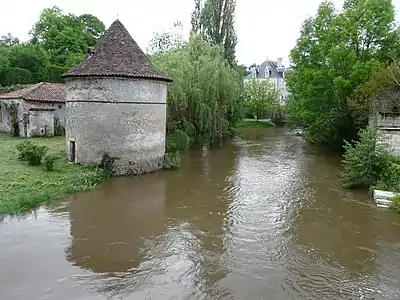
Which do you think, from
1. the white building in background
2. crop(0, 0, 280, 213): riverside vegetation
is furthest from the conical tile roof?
the white building in background

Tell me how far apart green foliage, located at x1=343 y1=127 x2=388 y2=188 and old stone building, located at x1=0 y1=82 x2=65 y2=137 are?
66.7ft

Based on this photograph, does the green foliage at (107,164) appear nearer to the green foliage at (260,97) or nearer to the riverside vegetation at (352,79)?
the riverside vegetation at (352,79)

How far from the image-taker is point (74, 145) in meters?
17.8

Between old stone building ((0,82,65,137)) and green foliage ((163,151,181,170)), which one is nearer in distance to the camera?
green foliage ((163,151,181,170))

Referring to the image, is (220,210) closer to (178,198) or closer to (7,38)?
(178,198)

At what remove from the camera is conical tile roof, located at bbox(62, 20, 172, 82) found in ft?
55.3

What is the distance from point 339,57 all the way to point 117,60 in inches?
550

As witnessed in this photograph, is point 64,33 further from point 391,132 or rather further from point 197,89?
point 391,132

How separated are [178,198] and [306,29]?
20033mm

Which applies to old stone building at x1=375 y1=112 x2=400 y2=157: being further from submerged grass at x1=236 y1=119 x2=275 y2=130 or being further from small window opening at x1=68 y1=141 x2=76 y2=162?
submerged grass at x1=236 y1=119 x2=275 y2=130

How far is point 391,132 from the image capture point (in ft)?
51.3

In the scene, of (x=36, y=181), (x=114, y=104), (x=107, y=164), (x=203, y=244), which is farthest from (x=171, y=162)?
(x=203, y=244)

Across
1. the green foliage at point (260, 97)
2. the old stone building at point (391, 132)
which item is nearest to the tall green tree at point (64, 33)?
the green foliage at point (260, 97)

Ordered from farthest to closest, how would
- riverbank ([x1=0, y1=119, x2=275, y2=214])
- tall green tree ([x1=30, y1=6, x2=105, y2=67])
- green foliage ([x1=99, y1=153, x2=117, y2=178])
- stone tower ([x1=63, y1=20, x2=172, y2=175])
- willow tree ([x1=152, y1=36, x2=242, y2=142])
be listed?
tall green tree ([x1=30, y1=6, x2=105, y2=67]) → willow tree ([x1=152, y1=36, x2=242, y2=142]) → green foliage ([x1=99, y1=153, x2=117, y2=178]) → stone tower ([x1=63, y1=20, x2=172, y2=175]) → riverbank ([x1=0, y1=119, x2=275, y2=214])
